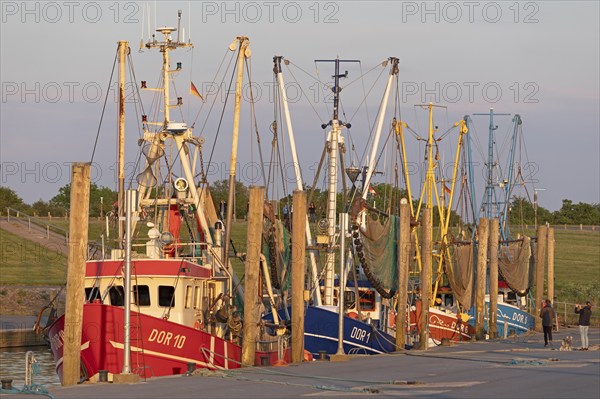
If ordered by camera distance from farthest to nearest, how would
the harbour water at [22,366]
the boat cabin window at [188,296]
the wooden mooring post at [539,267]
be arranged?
the wooden mooring post at [539,267] → the harbour water at [22,366] → the boat cabin window at [188,296]

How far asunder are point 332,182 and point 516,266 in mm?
17739

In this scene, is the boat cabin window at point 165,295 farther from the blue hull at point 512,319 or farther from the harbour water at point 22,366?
the blue hull at point 512,319

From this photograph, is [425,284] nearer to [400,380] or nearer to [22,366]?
[22,366]

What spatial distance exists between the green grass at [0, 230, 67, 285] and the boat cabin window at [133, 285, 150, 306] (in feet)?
123

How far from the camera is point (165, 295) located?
1220 inches

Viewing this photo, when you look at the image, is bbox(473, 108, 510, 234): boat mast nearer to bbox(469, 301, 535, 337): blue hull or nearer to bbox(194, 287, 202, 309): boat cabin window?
bbox(469, 301, 535, 337): blue hull

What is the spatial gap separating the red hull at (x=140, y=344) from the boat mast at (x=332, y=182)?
8.09 m

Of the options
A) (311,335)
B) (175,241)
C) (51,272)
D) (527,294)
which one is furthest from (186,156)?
(51,272)

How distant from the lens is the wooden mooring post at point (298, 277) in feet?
98.6

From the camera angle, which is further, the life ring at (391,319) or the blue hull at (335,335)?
the life ring at (391,319)

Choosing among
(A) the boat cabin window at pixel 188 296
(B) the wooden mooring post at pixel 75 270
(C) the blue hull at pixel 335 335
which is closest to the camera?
(B) the wooden mooring post at pixel 75 270

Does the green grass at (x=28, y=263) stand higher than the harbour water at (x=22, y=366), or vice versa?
the green grass at (x=28, y=263)

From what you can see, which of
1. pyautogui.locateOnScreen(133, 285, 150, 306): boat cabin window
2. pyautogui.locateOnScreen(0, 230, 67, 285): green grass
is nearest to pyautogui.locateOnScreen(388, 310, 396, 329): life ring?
pyautogui.locateOnScreen(133, 285, 150, 306): boat cabin window

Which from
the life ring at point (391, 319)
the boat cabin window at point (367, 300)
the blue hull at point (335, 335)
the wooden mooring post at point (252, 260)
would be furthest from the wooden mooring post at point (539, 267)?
the wooden mooring post at point (252, 260)
